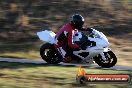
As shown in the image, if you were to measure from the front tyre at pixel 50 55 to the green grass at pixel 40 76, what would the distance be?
1.63 feet

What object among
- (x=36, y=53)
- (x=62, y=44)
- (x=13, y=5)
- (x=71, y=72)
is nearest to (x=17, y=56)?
(x=36, y=53)

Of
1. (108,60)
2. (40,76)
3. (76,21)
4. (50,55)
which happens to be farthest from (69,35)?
(40,76)

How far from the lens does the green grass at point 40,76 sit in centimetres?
1295

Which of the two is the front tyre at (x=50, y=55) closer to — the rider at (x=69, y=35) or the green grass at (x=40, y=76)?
the rider at (x=69, y=35)

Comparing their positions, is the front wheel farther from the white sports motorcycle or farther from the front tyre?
the front tyre

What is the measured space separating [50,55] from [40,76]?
259 centimetres

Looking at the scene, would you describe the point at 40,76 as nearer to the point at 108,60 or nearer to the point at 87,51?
the point at 87,51

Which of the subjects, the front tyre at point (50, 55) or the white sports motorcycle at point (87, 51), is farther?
the front tyre at point (50, 55)

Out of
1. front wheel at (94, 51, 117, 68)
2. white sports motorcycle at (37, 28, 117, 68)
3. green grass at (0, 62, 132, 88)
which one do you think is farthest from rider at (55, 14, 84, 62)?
front wheel at (94, 51, 117, 68)

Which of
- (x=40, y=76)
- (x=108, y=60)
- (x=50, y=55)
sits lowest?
(x=40, y=76)

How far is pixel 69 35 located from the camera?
16000 millimetres

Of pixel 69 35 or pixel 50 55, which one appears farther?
pixel 50 55

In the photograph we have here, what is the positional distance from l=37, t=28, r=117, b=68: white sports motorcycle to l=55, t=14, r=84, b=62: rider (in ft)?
0.48

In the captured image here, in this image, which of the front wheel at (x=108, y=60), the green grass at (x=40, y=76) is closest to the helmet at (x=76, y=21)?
the front wheel at (x=108, y=60)
